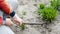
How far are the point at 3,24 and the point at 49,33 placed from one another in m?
0.96

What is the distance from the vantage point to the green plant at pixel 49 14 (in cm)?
288

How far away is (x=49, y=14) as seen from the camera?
2889 millimetres

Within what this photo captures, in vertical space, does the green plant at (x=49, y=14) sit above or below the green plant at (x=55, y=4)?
below


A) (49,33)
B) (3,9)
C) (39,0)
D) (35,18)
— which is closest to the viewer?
(3,9)

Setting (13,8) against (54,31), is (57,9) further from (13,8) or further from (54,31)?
(13,8)

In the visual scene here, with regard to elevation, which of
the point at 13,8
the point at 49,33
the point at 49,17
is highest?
the point at 13,8

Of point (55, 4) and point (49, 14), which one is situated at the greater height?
point (55, 4)

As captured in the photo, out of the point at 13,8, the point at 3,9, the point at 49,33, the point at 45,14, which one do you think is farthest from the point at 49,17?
the point at 3,9

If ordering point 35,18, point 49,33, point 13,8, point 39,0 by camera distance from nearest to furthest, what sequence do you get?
1. point 13,8
2. point 49,33
3. point 35,18
4. point 39,0

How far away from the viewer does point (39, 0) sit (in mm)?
3414

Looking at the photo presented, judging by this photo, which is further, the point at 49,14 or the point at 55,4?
the point at 55,4

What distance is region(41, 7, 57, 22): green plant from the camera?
288cm

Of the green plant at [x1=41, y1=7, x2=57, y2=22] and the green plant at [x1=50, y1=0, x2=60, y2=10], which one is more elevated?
the green plant at [x1=50, y1=0, x2=60, y2=10]

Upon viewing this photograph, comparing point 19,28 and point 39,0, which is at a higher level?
point 39,0
